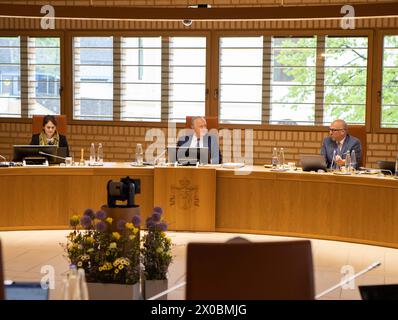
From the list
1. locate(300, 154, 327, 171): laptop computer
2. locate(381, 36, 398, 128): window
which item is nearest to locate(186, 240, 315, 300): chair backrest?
locate(300, 154, 327, 171): laptop computer

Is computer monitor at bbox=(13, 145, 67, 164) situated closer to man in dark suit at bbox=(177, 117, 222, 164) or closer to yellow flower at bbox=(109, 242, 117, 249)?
man in dark suit at bbox=(177, 117, 222, 164)

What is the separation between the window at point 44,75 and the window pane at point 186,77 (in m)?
1.79

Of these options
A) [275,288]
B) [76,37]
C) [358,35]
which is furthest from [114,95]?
[275,288]

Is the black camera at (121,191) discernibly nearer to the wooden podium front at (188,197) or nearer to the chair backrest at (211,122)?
the wooden podium front at (188,197)

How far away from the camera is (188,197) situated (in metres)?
7.71

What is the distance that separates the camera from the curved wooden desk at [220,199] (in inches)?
289

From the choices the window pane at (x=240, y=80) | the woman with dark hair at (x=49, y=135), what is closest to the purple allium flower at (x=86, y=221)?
the woman with dark hair at (x=49, y=135)

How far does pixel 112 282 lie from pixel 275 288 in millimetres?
2269

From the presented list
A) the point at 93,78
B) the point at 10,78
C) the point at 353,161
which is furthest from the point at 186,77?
the point at 353,161

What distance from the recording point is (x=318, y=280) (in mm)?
5867

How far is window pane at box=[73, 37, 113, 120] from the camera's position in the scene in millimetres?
10586

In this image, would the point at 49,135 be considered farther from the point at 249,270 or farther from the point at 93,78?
the point at 249,270

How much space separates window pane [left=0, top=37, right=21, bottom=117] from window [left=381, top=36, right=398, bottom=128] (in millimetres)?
5471
